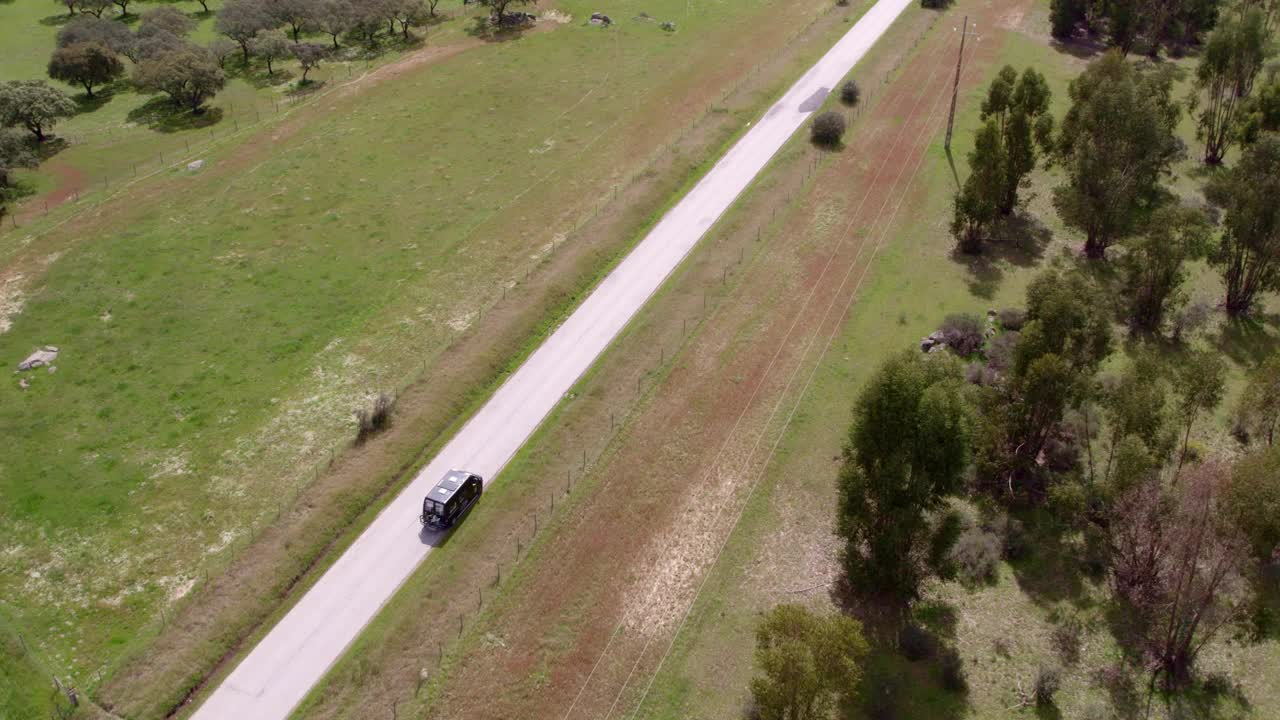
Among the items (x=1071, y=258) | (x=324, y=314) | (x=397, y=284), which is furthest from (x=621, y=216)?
(x=1071, y=258)

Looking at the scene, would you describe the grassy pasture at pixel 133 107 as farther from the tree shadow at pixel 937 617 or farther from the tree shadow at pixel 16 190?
the tree shadow at pixel 937 617

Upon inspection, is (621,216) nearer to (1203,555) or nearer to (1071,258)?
(1071,258)

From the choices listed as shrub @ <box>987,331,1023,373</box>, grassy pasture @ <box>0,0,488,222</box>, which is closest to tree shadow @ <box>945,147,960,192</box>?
shrub @ <box>987,331,1023,373</box>

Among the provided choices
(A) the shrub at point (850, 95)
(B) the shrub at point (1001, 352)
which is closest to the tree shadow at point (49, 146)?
(A) the shrub at point (850, 95)

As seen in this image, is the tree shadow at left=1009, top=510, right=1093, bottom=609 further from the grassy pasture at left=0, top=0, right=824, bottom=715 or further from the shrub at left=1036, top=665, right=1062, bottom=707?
the grassy pasture at left=0, top=0, right=824, bottom=715

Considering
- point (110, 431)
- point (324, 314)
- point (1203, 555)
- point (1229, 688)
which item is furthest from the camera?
point (324, 314)

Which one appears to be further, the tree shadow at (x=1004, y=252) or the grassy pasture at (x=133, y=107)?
the grassy pasture at (x=133, y=107)
